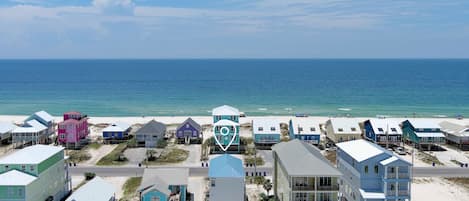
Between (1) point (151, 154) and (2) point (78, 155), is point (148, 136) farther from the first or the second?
(2) point (78, 155)

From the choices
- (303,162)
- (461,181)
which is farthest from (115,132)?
(461,181)

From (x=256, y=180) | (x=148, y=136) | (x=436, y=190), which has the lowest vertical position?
(x=436, y=190)

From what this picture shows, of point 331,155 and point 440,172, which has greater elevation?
point 331,155

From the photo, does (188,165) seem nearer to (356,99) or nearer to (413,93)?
(356,99)

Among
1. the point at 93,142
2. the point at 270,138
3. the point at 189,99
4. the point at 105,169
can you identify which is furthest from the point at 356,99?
the point at 105,169

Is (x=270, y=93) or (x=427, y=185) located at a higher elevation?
(x=270, y=93)

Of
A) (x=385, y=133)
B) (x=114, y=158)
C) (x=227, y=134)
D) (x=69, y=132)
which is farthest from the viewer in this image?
(x=385, y=133)

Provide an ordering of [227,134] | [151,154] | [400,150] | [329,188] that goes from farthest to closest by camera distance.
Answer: [400,150]
[227,134]
[151,154]
[329,188]
